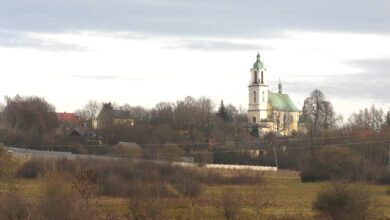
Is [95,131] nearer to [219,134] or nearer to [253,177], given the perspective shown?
[219,134]

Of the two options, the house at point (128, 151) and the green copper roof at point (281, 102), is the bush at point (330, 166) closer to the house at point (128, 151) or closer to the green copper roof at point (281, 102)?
the house at point (128, 151)

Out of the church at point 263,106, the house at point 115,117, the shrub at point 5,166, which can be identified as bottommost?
the shrub at point 5,166

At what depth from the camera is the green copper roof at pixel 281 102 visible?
15000 cm

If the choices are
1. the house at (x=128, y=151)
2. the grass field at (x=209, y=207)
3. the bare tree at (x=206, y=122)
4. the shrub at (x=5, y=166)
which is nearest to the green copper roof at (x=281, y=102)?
the bare tree at (x=206, y=122)

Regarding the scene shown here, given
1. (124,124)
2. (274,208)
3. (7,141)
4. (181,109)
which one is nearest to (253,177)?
(274,208)

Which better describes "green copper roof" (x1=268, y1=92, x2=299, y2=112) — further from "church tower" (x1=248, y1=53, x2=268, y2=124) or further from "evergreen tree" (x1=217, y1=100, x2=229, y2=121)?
"evergreen tree" (x1=217, y1=100, x2=229, y2=121)

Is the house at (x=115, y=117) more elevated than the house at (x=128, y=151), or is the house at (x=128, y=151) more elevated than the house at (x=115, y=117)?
the house at (x=115, y=117)

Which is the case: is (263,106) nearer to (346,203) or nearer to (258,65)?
(258,65)

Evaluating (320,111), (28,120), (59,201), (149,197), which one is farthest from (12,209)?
(320,111)

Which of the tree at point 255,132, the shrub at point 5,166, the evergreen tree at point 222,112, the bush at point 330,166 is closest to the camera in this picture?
the shrub at point 5,166

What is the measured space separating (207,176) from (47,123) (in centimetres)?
5015

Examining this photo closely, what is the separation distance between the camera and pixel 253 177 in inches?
1932

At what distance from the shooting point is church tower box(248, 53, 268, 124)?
470 ft

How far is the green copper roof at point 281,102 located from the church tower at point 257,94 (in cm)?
464
